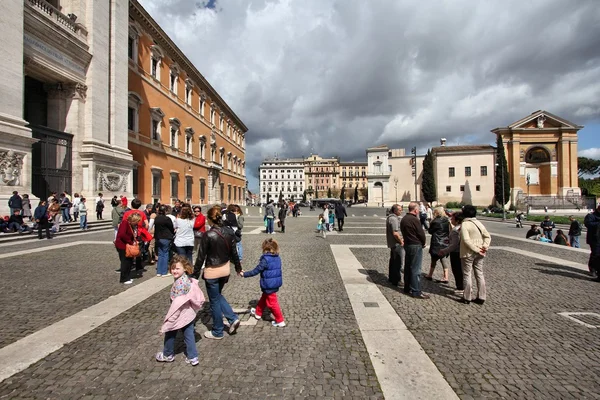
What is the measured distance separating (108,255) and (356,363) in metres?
8.59

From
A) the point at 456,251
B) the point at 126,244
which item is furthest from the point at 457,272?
the point at 126,244

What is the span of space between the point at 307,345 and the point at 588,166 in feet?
395

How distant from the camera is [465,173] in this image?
56.0 m

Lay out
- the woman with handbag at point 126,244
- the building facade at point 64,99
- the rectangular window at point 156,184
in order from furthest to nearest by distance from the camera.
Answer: the rectangular window at point 156,184 → the building facade at point 64,99 → the woman with handbag at point 126,244

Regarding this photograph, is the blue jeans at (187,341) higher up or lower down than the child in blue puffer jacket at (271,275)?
lower down

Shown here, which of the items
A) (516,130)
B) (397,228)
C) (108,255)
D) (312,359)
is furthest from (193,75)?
(516,130)

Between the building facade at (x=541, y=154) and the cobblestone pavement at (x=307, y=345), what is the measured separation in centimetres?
5504

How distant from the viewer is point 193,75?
33.8 meters

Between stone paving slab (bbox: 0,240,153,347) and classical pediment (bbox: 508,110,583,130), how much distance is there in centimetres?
6231

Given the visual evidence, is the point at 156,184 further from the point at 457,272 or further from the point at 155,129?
the point at 457,272

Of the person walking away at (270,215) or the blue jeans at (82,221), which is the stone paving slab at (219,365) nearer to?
the person walking away at (270,215)

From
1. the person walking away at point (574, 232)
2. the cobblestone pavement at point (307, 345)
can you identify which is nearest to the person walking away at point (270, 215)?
the cobblestone pavement at point (307, 345)

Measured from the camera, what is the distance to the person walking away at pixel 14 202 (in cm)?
1174

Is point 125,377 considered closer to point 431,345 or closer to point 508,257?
point 431,345
